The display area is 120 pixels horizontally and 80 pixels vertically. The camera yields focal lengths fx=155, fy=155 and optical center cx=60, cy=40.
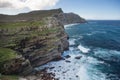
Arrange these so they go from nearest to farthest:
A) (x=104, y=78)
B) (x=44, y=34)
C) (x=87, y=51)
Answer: (x=104, y=78), (x=44, y=34), (x=87, y=51)

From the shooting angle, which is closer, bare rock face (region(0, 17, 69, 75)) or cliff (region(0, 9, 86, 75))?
cliff (region(0, 9, 86, 75))

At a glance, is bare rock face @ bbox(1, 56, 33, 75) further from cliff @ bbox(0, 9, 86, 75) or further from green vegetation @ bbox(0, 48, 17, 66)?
green vegetation @ bbox(0, 48, 17, 66)

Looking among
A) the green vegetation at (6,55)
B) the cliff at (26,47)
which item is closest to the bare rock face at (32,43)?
the cliff at (26,47)

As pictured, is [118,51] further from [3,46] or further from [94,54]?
[3,46]

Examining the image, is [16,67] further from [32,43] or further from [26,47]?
[32,43]

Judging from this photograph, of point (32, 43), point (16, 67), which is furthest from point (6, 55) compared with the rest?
point (32, 43)

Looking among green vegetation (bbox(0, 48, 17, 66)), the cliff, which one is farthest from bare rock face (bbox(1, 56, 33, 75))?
green vegetation (bbox(0, 48, 17, 66))

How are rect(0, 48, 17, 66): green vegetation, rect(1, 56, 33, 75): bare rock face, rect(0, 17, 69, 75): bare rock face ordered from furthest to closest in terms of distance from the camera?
rect(0, 17, 69, 75): bare rock face, rect(0, 48, 17, 66): green vegetation, rect(1, 56, 33, 75): bare rock face

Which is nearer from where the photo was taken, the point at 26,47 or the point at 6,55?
the point at 6,55

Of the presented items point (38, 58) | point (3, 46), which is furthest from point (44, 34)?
point (3, 46)

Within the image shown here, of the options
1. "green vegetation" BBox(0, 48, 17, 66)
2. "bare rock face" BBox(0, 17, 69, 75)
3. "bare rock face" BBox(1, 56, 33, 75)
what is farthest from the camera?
"bare rock face" BBox(0, 17, 69, 75)

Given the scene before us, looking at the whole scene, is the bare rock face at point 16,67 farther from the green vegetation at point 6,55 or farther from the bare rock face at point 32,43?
the green vegetation at point 6,55
